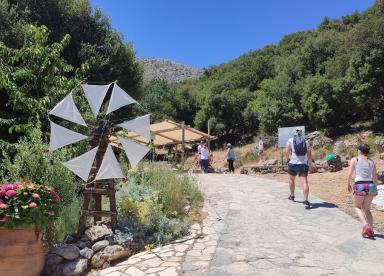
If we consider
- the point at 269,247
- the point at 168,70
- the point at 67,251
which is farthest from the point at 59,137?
the point at 168,70

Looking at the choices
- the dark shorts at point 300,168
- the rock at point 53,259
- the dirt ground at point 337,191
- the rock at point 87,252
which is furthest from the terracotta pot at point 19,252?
the dirt ground at point 337,191

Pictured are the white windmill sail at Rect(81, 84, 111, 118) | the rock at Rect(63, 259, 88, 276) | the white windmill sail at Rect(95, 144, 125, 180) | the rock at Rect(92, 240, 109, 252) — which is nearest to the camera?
the rock at Rect(63, 259, 88, 276)

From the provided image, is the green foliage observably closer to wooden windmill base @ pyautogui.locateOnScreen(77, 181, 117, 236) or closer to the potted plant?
wooden windmill base @ pyautogui.locateOnScreen(77, 181, 117, 236)

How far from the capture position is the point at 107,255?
18.5 feet

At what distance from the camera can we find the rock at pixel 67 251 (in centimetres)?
559

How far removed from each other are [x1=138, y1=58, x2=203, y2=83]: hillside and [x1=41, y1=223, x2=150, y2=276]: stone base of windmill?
6236cm

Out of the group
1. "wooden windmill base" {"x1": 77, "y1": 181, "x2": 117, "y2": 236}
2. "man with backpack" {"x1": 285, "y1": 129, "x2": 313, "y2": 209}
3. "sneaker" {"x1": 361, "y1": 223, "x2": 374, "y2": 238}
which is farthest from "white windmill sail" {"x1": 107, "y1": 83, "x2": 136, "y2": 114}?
"sneaker" {"x1": 361, "y1": 223, "x2": 374, "y2": 238}

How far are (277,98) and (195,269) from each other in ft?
89.1

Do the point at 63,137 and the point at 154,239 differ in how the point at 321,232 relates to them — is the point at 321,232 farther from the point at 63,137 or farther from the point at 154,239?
the point at 63,137

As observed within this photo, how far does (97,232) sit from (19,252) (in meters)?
1.22

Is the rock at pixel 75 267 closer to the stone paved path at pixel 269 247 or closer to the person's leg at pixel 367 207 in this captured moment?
the stone paved path at pixel 269 247

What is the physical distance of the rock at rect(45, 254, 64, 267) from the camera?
5531mm

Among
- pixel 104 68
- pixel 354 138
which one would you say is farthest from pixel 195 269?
pixel 354 138

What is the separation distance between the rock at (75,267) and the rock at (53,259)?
113 millimetres
